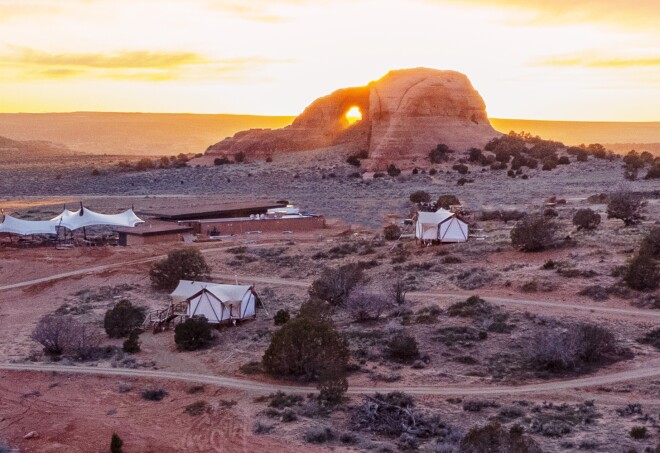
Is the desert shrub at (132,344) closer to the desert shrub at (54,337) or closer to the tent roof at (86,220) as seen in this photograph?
the desert shrub at (54,337)

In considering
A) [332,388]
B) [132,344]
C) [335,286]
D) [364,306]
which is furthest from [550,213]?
[332,388]

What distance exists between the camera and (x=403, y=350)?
20328 millimetres

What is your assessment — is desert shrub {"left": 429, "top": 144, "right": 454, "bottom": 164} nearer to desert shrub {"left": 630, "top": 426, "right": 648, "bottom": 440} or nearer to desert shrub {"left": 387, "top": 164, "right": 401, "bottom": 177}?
desert shrub {"left": 387, "top": 164, "right": 401, "bottom": 177}

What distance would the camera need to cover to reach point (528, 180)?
6009 cm

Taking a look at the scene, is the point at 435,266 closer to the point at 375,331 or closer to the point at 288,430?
the point at 375,331

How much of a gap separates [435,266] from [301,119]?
57779mm

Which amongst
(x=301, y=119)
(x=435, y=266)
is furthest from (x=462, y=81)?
(x=435, y=266)

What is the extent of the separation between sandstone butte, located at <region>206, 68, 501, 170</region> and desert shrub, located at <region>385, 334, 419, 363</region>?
162 ft

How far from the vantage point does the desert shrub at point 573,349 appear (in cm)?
1872

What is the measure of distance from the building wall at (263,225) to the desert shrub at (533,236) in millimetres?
15856

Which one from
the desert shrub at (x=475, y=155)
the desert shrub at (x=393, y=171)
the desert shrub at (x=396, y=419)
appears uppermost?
the desert shrub at (x=475, y=155)

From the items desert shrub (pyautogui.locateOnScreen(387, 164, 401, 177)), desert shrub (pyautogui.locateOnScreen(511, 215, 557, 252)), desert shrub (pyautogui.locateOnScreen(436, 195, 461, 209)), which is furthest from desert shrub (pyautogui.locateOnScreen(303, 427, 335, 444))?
desert shrub (pyautogui.locateOnScreen(387, 164, 401, 177))

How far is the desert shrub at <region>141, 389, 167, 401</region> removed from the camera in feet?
60.3

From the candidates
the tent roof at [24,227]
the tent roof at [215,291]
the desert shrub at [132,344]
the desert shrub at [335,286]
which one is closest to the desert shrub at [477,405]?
the desert shrub at [335,286]
